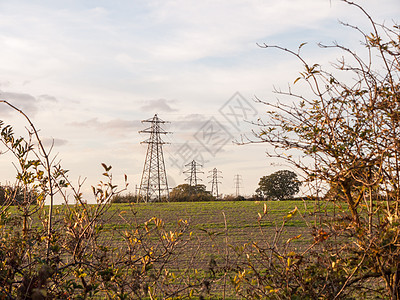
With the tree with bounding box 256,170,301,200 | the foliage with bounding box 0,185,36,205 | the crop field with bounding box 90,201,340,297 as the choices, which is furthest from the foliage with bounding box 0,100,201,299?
the tree with bounding box 256,170,301,200

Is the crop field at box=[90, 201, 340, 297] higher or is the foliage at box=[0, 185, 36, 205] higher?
the foliage at box=[0, 185, 36, 205]

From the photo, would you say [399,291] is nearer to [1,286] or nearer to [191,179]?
[1,286]

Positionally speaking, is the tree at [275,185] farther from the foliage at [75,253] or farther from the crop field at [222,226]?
the foliage at [75,253]

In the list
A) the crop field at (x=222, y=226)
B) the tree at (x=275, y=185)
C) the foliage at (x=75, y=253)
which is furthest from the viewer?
the tree at (x=275, y=185)

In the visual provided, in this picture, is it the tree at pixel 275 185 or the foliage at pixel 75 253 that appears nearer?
the foliage at pixel 75 253

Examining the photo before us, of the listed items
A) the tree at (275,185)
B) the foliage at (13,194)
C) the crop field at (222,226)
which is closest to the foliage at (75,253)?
the foliage at (13,194)

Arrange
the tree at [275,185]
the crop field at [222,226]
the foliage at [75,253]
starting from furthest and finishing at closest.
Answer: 1. the tree at [275,185]
2. the crop field at [222,226]
3. the foliage at [75,253]

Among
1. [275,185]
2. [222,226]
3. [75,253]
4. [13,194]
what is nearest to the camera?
[75,253]

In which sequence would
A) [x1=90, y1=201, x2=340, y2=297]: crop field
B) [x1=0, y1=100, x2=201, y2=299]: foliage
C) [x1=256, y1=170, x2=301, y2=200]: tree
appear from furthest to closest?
[x1=256, y1=170, x2=301, y2=200]: tree → [x1=90, y1=201, x2=340, y2=297]: crop field → [x1=0, y1=100, x2=201, y2=299]: foliage

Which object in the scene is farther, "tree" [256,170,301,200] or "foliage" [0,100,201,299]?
"tree" [256,170,301,200]

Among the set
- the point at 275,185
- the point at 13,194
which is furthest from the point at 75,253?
the point at 275,185

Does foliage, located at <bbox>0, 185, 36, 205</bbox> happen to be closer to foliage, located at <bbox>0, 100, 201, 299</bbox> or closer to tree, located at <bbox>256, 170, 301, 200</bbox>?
foliage, located at <bbox>0, 100, 201, 299</bbox>

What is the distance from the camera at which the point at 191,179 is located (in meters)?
46.9

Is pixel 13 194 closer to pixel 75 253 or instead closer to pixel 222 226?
pixel 75 253
